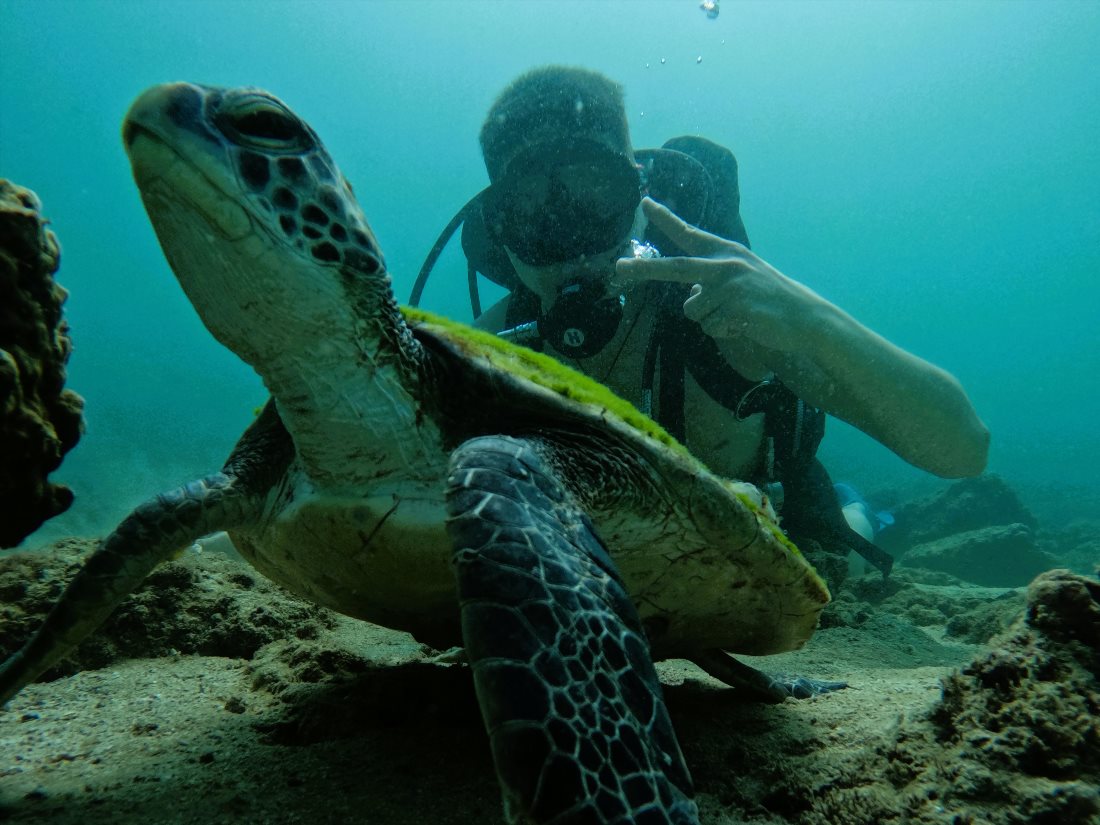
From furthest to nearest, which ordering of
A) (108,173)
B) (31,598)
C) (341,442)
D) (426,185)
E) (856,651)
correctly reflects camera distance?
(426,185)
(108,173)
(856,651)
(31,598)
(341,442)

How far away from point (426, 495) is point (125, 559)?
1.05 m

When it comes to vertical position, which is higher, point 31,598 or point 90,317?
point 90,317

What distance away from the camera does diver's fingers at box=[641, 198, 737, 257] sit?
327 centimetres

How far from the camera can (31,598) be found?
7.94 feet

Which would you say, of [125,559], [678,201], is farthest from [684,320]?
[125,559]

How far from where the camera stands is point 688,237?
3.46m

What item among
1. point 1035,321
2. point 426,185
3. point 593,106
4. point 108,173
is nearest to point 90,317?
point 108,173

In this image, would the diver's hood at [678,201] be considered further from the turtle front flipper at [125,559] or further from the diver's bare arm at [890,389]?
the turtle front flipper at [125,559]

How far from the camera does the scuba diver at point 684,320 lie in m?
3.47

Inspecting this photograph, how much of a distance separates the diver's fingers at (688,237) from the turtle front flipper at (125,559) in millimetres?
2593

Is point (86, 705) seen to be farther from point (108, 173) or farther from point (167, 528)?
point (108, 173)

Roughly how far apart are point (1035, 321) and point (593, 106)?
11353cm

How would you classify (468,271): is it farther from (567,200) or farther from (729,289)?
(729,289)

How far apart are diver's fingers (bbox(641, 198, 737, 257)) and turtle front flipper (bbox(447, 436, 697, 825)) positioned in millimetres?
2489
